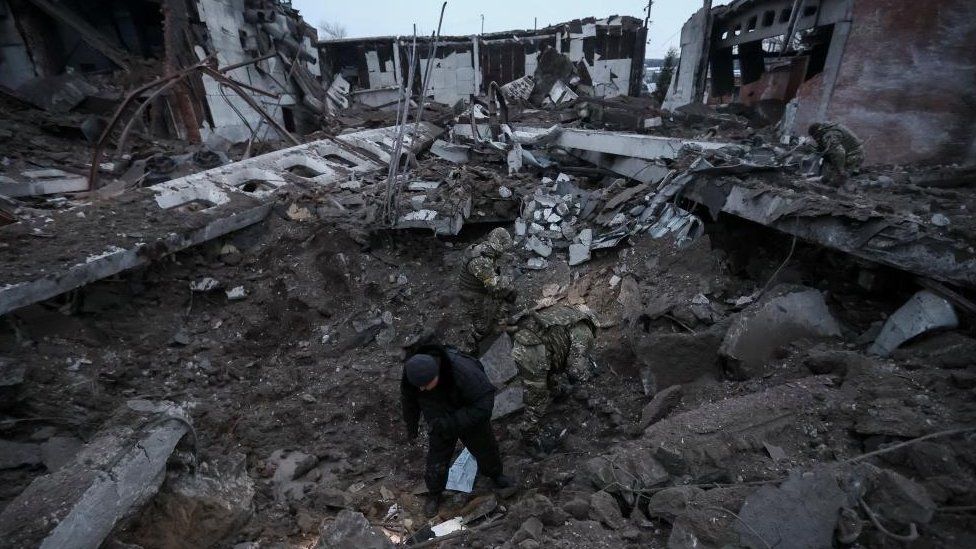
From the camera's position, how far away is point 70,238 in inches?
167

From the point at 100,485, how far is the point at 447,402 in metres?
1.73

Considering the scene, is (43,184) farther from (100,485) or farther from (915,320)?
(915,320)

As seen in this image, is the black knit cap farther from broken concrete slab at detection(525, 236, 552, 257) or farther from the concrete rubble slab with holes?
broken concrete slab at detection(525, 236, 552, 257)

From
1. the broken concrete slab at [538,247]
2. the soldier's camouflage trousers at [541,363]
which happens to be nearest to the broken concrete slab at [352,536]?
the soldier's camouflage trousers at [541,363]

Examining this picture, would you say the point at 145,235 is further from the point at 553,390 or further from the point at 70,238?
the point at 553,390

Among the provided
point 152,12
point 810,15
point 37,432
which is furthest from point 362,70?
point 37,432

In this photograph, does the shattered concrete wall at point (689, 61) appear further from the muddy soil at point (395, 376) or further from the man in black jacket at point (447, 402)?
the man in black jacket at point (447, 402)

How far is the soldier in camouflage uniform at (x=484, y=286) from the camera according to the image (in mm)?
4239

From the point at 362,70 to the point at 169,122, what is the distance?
954cm

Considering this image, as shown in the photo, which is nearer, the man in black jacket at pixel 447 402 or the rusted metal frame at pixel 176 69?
the man in black jacket at pixel 447 402

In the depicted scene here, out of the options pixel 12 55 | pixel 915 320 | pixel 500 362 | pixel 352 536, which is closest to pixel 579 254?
pixel 500 362

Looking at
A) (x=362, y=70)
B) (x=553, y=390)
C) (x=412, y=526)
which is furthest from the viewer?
(x=362, y=70)

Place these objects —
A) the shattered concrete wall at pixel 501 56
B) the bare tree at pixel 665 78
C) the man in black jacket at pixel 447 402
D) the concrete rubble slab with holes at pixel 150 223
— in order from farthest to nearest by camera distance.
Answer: the bare tree at pixel 665 78
the shattered concrete wall at pixel 501 56
the concrete rubble slab with holes at pixel 150 223
the man in black jacket at pixel 447 402

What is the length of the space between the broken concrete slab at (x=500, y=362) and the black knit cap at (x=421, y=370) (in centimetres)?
164
